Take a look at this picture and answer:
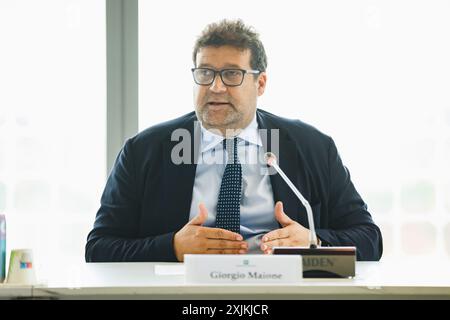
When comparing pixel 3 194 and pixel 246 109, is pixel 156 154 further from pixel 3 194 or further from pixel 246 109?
pixel 3 194

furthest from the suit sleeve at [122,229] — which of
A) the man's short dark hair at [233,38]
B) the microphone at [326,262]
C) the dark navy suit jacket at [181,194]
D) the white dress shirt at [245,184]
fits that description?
the microphone at [326,262]

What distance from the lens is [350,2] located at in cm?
359

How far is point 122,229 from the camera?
9.73ft

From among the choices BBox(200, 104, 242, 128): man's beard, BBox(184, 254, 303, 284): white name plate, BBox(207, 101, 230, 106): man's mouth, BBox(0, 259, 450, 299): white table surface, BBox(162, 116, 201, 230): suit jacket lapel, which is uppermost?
BBox(207, 101, 230, 106): man's mouth

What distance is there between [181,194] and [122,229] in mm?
257

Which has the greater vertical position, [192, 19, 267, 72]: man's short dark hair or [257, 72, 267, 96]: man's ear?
[192, 19, 267, 72]: man's short dark hair

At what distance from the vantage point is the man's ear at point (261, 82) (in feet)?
10.5

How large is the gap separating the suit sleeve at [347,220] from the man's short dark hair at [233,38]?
1.51 ft

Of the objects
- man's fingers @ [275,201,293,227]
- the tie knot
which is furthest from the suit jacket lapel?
man's fingers @ [275,201,293,227]

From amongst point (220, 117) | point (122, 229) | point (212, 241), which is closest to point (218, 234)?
point (212, 241)

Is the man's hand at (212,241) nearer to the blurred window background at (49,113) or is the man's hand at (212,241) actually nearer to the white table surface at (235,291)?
the white table surface at (235,291)

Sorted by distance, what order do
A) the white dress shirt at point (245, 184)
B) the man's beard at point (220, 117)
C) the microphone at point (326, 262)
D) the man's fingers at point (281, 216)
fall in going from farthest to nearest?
the man's beard at point (220, 117), the white dress shirt at point (245, 184), the man's fingers at point (281, 216), the microphone at point (326, 262)

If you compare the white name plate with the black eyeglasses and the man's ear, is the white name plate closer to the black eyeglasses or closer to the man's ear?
the black eyeglasses

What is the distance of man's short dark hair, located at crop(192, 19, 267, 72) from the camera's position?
3.10m
